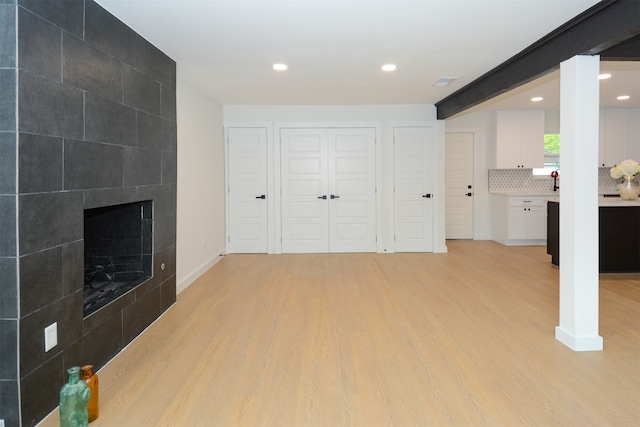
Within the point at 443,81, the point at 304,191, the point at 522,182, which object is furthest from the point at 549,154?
the point at 304,191

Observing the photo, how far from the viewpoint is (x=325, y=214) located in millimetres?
7199

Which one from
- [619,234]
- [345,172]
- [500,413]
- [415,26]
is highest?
[415,26]

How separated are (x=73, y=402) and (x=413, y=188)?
598 centimetres

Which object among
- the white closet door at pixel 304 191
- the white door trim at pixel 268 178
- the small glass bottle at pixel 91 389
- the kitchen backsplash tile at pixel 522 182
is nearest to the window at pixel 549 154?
the kitchen backsplash tile at pixel 522 182

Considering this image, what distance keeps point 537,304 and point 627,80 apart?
3.58 meters

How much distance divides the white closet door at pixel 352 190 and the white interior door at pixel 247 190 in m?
1.12

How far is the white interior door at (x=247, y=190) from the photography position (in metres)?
7.07

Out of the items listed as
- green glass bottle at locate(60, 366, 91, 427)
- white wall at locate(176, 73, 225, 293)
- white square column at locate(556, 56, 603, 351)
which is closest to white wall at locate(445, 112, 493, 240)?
white wall at locate(176, 73, 225, 293)

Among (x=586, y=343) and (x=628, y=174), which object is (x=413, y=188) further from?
(x=586, y=343)

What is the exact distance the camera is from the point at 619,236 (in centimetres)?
541

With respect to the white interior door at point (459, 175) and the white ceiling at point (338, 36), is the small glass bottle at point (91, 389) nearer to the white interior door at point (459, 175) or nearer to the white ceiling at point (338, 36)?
the white ceiling at point (338, 36)

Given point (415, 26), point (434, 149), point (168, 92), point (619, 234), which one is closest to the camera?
point (415, 26)

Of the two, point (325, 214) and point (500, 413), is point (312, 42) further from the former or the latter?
point (325, 214)

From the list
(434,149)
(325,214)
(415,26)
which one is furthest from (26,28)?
(434,149)
